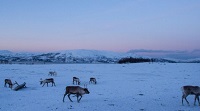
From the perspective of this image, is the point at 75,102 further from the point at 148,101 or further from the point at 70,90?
the point at 148,101

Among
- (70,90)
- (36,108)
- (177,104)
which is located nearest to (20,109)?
(36,108)

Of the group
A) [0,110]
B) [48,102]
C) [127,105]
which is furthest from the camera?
[48,102]

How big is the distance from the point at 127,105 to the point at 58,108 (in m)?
4.08

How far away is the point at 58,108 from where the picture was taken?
13758mm

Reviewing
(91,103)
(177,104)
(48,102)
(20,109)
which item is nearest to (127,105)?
(91,103)

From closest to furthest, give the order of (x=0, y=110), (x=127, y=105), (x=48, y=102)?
(x=0, y=110) → (x=127, y=105) → (x=48, y=102)

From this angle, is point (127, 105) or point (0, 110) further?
point (127, 105)

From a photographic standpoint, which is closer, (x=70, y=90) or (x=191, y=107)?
(x=191, y=107)

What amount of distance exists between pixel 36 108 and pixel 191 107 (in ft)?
29.1

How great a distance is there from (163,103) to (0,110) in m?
9.66

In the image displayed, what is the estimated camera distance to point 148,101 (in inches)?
634

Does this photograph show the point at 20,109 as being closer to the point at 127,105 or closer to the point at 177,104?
the point at 127,105

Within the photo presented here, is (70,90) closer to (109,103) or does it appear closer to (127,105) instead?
(109,103)

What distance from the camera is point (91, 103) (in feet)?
49.6
